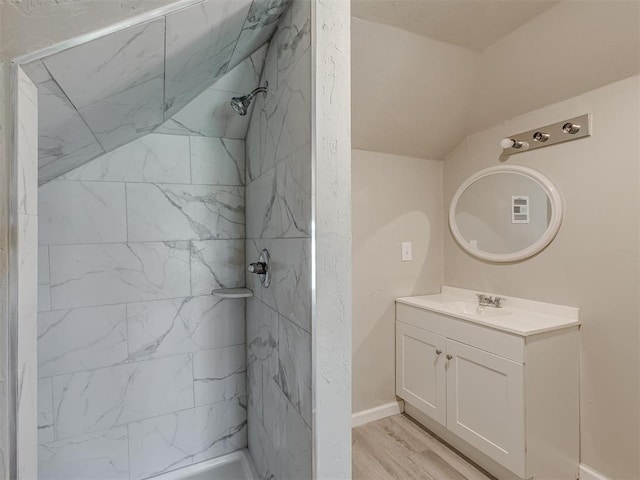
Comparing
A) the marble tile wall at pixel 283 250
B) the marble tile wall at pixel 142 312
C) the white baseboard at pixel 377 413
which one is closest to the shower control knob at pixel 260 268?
the marble tile wall at pixel 283 250

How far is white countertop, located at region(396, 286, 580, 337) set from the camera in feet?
5.47

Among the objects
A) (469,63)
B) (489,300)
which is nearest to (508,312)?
(489,300)

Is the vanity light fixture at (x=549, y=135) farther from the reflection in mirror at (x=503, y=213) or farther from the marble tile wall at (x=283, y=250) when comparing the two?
the marble tile wall at (x=283, y=250)

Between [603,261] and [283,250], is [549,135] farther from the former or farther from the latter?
[283,250]

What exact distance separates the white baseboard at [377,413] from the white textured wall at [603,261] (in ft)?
3.56

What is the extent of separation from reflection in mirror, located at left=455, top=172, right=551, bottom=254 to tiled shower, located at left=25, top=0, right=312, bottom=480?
5.29 ft

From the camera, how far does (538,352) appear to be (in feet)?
5.28

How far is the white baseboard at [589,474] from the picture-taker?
1654mm

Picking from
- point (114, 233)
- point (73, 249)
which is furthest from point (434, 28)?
point (73, 249)

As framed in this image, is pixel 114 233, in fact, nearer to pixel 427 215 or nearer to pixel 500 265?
pixel 427 215

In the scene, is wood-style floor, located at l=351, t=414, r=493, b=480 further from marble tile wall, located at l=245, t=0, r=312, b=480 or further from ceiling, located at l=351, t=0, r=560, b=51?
ceiling, located at l=351, t=0, r=560, b=51

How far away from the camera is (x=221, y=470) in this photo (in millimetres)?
1727

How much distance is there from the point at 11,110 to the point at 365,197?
1.94m

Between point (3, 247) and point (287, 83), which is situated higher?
point (287, 83)
